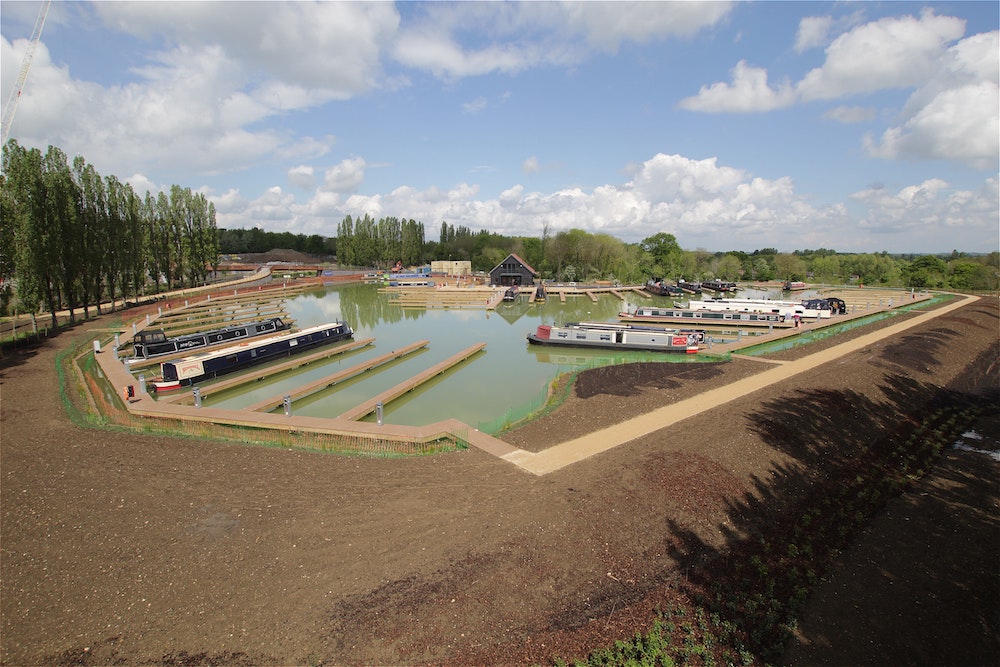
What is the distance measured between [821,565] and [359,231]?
121 metres

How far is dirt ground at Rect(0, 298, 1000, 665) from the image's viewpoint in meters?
7.91

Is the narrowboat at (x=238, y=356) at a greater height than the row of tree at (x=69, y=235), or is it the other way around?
the row of tree at (x=69, y=235)

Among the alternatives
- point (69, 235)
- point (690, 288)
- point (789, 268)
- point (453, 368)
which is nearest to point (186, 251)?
point (69, 235)

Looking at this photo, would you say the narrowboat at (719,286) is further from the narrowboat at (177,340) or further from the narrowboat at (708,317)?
the narrowboat at (177,340)

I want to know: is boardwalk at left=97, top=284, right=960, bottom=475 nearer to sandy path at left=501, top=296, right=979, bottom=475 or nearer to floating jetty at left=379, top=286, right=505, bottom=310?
sandy path at left=501, top=296, right=979, bottom=475

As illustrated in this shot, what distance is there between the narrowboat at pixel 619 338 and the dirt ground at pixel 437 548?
54.4 ft

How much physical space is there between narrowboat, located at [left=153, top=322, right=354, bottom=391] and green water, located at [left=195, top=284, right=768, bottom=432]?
79.6 inches

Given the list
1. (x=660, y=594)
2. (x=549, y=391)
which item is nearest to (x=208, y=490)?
(x=660, y=594)

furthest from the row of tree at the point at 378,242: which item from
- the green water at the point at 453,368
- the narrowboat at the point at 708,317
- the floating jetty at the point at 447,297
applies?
the narrowboat at the point at 708,317

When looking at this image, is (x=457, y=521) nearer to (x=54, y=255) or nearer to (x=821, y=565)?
(x=821, y=565)

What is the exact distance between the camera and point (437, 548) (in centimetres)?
991

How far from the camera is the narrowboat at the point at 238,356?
2511 cm

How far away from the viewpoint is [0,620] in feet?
26.4

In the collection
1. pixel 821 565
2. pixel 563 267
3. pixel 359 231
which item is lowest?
pixel 821 565
